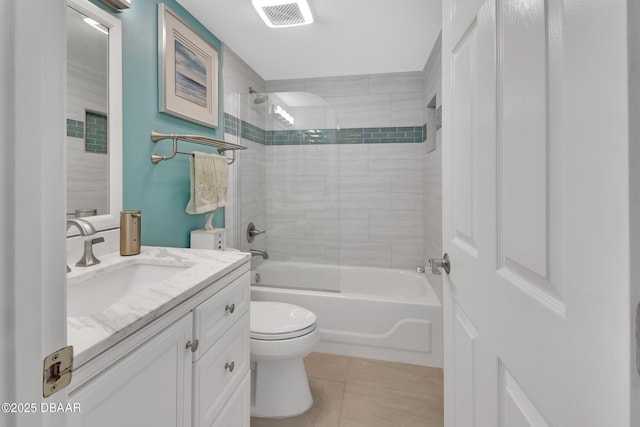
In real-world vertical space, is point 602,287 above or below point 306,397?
above

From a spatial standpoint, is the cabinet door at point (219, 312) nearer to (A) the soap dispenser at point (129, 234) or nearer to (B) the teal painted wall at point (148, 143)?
(A) the soap dispenser at point (129, 234)

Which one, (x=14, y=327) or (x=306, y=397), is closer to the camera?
(x=14, y=327)

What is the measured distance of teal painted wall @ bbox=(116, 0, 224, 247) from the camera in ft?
4.70

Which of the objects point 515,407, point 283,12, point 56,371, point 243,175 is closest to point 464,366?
point 515,407

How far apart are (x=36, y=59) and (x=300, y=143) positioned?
6.97 feet

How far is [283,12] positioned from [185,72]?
0.69m

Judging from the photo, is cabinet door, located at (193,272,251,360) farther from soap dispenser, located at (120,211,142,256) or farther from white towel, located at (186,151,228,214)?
white towel, located at (186,151,228,214)

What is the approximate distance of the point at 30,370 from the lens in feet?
1.12

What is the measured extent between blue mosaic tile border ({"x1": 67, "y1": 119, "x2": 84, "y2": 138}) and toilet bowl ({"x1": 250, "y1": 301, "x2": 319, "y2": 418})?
120 centimetres

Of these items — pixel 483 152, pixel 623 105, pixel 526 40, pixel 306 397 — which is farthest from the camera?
pixel 306 397

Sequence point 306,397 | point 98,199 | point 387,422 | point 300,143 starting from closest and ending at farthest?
point 98,199 < point 387,422 < point 306,397 < point 300,143

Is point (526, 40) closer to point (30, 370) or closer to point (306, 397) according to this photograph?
point (30, 370)

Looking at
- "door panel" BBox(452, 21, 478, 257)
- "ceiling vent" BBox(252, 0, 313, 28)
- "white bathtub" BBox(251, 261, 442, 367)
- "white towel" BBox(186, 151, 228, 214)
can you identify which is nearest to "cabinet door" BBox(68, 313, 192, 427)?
"door panel" BBox(452, 21, 478, 257)

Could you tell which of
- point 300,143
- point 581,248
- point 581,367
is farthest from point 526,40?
point 300,143
